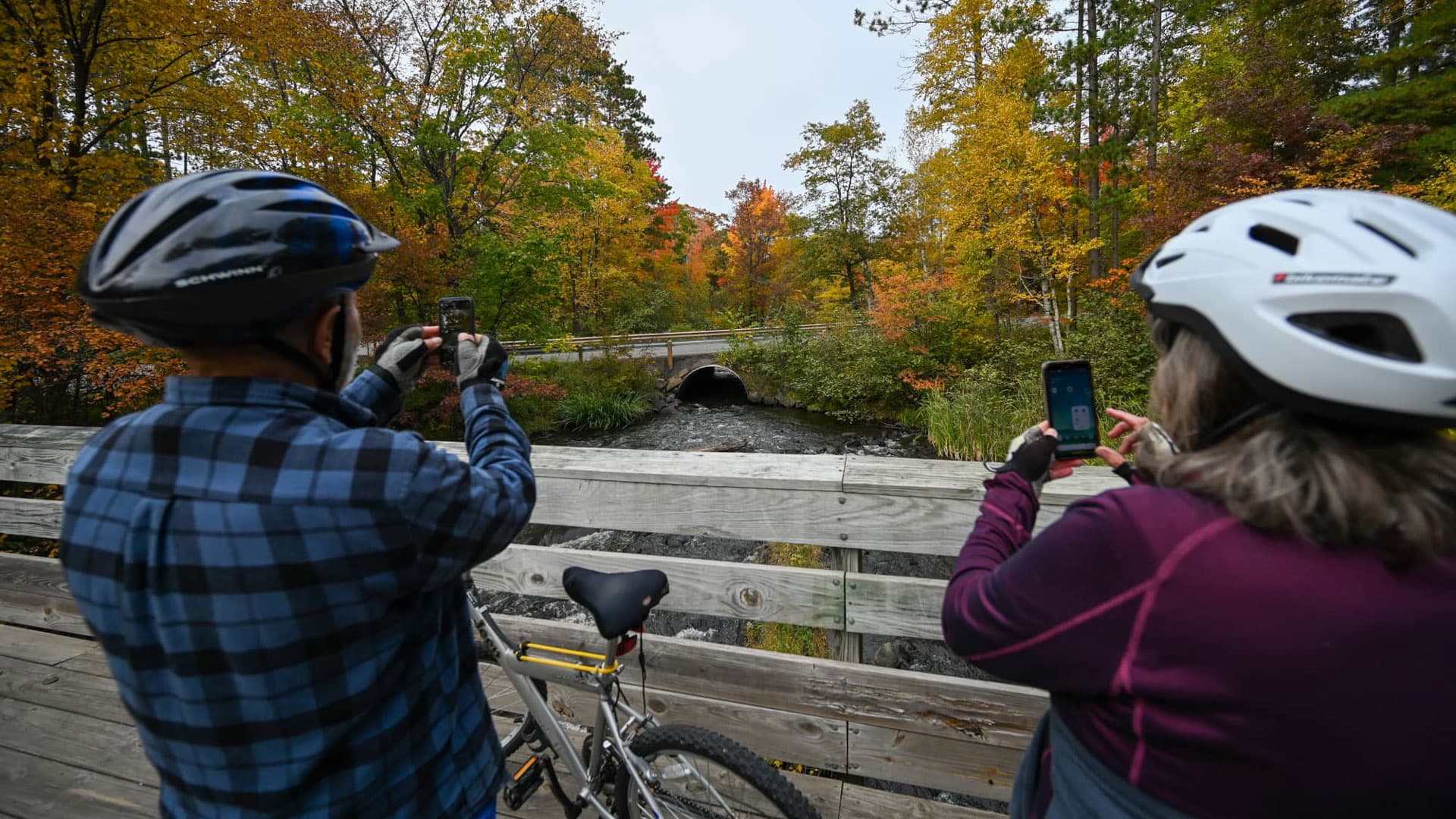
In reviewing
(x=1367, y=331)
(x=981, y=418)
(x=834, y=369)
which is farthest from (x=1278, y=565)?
(x=834, y=369)

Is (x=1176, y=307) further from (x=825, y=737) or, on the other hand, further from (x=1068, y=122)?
(x=1068, y=122)

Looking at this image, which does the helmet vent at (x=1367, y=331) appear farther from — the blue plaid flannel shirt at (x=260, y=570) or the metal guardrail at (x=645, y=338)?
the metal guardrail at (x=645, y=338)

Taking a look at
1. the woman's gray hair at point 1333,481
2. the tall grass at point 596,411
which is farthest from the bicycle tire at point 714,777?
the tall grass at point 596,411

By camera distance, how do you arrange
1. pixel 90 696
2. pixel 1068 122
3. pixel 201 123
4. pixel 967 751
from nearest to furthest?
1. pixel 967 751
2. pixel 90 696
3. pixel 201 123
4. pixel 1068 122

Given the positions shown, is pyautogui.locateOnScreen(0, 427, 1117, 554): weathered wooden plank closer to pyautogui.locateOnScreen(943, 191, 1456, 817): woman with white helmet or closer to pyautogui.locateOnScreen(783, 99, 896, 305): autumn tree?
pyautogui.locateOnScreen(943, 191, 1456, 817): woman with white helmet

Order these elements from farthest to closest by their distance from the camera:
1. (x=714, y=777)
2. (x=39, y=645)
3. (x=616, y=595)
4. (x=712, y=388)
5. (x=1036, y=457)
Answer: (x=712, y=388) < (x=39, y=645) < (x=714, y=777) < (x=616, y=595) < (x=1036, y=457)

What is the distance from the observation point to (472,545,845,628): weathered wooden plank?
187cm

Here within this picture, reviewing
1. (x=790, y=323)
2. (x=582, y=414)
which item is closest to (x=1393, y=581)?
(x=582, y=414)

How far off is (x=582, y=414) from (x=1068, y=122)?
1308cm

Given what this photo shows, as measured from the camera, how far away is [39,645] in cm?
288

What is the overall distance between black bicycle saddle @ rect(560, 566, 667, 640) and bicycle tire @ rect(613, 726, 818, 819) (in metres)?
0.40

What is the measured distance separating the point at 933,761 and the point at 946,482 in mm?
967

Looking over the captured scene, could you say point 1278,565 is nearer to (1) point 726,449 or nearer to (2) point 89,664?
(2) point 89,664

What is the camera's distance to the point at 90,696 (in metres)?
2.52
